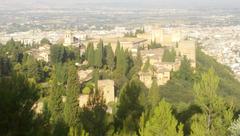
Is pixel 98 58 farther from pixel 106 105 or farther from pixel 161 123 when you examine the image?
pixel 161 123

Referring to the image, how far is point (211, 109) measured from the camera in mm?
16906

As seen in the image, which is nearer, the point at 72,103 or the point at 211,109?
the point at 211,109

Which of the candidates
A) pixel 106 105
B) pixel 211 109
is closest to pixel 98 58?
pixel 106 105

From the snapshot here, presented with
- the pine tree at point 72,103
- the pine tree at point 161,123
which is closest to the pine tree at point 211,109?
the pine tree at point 161,123

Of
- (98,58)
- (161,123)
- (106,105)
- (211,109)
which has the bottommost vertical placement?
(98,58)

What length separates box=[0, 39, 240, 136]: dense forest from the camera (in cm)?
1066

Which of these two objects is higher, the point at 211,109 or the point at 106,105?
the point at 211,109

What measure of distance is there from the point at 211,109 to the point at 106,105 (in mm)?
7887

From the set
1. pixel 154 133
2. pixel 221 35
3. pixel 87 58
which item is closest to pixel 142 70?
pixel 87 58

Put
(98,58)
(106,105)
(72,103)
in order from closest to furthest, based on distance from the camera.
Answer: (72,103) → (106,105) → (98,58)

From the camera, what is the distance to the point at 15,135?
33.0ft

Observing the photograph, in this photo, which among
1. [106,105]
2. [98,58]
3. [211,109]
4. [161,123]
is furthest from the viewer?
[98,58]

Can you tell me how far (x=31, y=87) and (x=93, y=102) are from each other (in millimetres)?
8329

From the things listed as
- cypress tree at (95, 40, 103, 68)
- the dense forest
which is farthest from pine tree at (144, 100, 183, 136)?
cypress tree at (95, 40, 103, 68)
